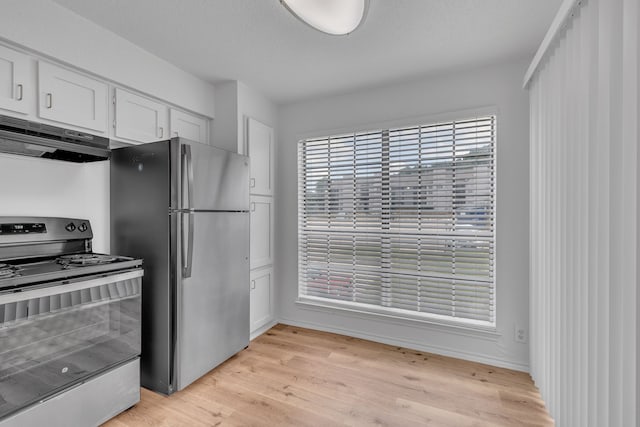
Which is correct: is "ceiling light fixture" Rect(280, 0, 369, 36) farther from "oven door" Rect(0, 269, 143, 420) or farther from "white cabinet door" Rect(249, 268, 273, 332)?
"white cabinet door" Rect(249, 268, 273, 332)

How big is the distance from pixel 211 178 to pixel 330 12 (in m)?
1.44

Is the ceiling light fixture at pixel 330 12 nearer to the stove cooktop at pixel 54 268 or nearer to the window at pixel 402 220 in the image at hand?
the window at pixel 402 220

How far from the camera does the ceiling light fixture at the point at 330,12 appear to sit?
154 cm

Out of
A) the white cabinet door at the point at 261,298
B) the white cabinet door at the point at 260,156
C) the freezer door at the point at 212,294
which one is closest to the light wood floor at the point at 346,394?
the freezer door at the point at 212,294

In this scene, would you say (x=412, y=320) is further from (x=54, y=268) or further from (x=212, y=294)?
(x=54, y=268)

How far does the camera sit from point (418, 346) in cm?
292

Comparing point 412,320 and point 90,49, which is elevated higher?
point 90,49

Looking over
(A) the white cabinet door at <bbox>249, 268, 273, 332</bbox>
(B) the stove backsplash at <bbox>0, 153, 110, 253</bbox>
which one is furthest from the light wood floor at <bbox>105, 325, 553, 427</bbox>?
(B) the stove backsplash at <bbox>0, 153, 110, 253</bbox>

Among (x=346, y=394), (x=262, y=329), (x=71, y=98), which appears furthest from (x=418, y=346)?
(x=71, y=98)

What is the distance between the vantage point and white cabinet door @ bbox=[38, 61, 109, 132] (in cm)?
187

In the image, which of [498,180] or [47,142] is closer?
[47,142]
